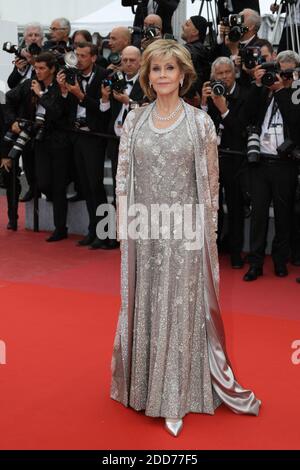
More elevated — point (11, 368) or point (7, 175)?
point (7, 175)

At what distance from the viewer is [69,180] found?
7.31 m

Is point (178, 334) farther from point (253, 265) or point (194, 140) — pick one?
point (253, 265)

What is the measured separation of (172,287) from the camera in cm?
328

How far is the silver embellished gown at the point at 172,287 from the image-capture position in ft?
10.6

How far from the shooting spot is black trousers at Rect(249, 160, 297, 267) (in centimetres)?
584

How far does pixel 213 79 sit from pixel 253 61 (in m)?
0.34

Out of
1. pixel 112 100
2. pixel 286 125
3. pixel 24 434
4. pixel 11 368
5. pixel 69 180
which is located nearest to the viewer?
pixel 24 434

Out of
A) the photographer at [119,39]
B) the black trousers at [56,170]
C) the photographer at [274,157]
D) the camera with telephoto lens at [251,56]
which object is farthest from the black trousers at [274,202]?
the photographer at [119,39]

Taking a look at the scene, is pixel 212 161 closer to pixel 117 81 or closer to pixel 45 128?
pixel 117 81

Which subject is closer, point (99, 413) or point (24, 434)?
point (24, 434)

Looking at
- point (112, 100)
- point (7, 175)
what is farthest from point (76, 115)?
point (7, 175)

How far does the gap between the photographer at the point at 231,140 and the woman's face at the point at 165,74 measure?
2.70m

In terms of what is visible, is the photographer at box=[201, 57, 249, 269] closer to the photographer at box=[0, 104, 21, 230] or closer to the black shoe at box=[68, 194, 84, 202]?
the black shoe at box=[68, 194, 84, 202]

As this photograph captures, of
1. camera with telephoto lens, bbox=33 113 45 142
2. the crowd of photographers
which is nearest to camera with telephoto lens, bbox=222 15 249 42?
the crowd of photographers
